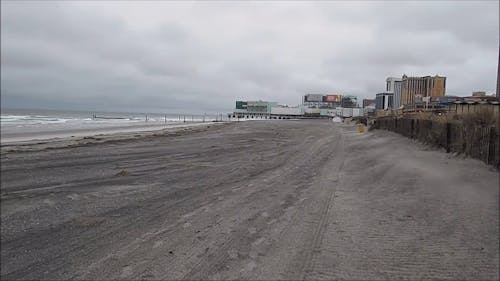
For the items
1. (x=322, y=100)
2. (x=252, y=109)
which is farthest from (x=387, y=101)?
(x=322, y=100)

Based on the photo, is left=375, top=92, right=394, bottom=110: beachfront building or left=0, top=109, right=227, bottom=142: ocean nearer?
left=0, top=109, right=227, bottom=142: ocean

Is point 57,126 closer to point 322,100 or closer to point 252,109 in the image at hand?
point 252,109

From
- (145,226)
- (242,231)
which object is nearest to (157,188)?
(145,226)

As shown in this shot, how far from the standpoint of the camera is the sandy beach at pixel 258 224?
403 centimetres

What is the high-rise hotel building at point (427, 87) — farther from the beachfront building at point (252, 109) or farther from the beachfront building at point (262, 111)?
the beachfront building at point (252, 109)

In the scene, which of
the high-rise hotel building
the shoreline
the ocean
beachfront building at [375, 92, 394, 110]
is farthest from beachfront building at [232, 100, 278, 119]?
the shoreline

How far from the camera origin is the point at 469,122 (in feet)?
26.8

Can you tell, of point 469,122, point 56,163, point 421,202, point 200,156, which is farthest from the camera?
point 200,156

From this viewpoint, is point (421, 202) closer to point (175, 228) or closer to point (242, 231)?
point (242, 231)

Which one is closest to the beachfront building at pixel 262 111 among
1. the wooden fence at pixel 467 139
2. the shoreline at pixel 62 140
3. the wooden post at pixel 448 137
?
the shoreline at pixel 62 140

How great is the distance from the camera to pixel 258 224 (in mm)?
5496

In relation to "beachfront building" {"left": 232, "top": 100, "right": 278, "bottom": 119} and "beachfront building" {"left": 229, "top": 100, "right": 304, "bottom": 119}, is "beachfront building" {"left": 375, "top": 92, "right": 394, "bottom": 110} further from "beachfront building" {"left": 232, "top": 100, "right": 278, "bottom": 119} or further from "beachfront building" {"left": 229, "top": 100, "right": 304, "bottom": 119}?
"beachfront building" {"left": 232, "top": 100, "right": 278, "bottom": 119}

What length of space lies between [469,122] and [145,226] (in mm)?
7171

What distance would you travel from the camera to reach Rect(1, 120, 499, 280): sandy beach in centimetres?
403
